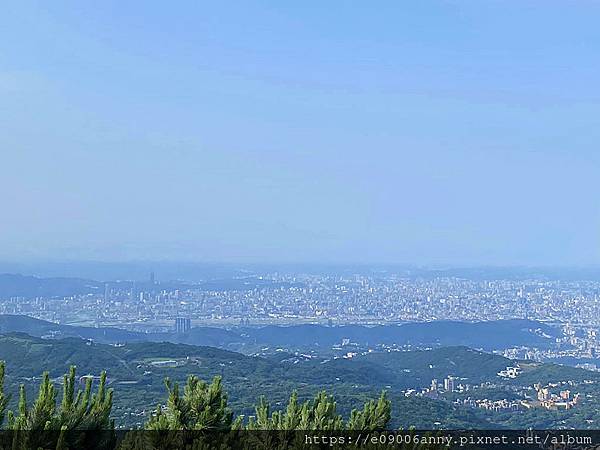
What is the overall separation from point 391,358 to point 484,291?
77342 millimetres

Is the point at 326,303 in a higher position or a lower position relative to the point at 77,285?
lower

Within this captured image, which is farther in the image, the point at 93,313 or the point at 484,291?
the point at 484,291

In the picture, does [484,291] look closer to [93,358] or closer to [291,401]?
[93,358]

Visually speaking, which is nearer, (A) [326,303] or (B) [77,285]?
(A) [326,303]

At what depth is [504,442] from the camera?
20.4 ft

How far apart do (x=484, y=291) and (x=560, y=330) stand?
138 feet

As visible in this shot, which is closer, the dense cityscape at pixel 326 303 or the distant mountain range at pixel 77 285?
the dense cityscape at pixel 326 303

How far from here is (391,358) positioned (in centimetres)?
5472

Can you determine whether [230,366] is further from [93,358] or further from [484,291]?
[484,291]

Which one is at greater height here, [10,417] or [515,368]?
[10,417]

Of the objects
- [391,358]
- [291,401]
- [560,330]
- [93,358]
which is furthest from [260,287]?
[291,401]

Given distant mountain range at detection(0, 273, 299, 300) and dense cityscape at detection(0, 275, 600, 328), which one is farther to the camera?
distant mountain range at detection(0, 273, 299, 300)

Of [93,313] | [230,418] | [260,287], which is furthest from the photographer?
[260,287]

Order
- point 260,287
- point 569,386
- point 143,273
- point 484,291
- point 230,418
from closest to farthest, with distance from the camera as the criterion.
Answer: point 230,418 → point 569,386 → point 484,291 → point 260,287 → point 143,273
